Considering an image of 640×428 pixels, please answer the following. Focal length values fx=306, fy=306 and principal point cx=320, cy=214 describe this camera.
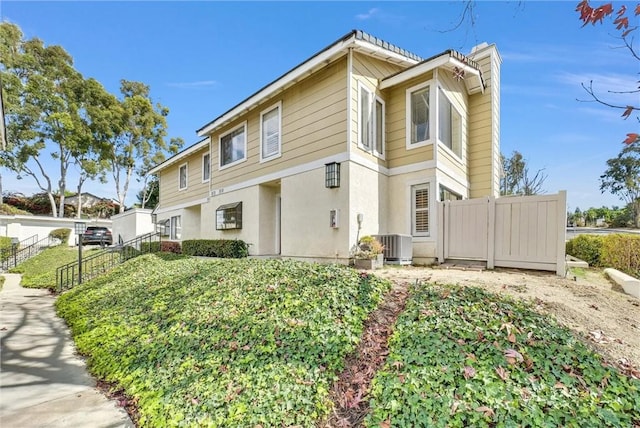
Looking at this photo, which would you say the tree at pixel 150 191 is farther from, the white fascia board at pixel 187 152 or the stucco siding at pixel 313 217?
the stucco siding at pixel 313 217

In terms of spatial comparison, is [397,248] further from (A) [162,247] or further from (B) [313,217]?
(A) [162,247]

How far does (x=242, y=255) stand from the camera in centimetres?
1028

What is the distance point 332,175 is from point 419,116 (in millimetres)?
3037

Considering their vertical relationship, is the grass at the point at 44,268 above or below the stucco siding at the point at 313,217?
below

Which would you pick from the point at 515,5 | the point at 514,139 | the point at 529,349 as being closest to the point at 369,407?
the point at 529,349

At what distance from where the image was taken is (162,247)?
1512cm

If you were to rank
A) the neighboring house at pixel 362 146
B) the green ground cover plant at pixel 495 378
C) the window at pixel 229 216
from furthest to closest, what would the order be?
1. the window at pixel 229 216
2. the neighboring house at pixel 362 146
3. the green ground cover plant at pixel 495 378

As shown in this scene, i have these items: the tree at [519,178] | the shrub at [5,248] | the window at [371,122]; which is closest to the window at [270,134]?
the window at [371,122]

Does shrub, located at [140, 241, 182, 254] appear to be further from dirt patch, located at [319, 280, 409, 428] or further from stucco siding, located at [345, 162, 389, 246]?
dirt patch, located at [319, 280, 409, 428]

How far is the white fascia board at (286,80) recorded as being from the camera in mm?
7679

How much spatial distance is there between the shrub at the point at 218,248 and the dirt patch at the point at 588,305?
6.21m

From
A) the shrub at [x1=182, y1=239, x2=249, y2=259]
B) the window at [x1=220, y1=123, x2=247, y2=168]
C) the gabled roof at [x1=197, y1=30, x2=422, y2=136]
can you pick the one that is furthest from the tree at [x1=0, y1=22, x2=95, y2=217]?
the gabled roof at [x1=197, y1=30, x2=422, y2=136]

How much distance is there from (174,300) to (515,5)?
647cm

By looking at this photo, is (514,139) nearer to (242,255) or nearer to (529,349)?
(242,255)
